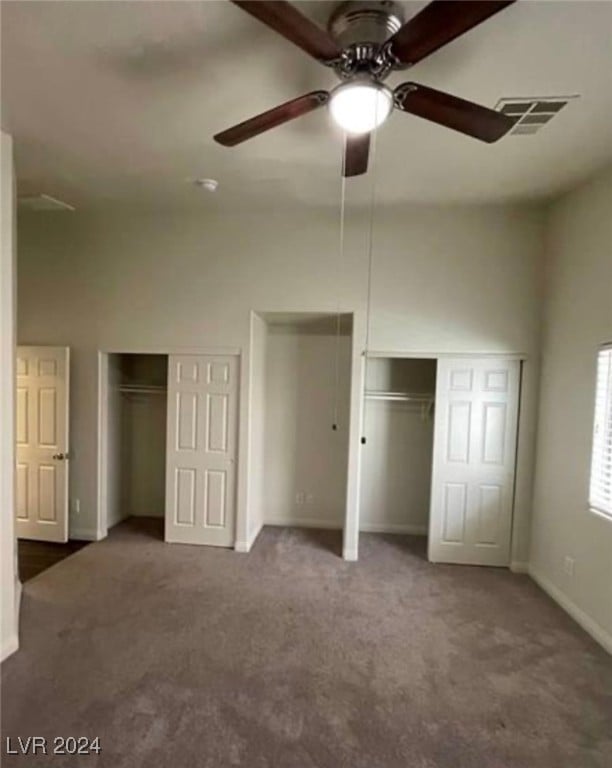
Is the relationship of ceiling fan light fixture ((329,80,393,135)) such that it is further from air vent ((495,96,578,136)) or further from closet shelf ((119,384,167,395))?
closet shelf ((119,384,167,395))

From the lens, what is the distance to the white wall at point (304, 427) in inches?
206

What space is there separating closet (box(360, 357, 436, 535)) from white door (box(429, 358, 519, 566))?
2.25ft

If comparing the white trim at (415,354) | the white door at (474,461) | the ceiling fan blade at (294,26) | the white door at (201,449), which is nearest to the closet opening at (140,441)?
the white door at (201,449)

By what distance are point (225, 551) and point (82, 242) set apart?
3454 mm

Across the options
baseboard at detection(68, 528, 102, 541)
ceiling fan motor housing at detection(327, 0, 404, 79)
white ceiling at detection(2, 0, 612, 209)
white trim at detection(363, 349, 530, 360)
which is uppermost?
white ceiling at detection(2, 0, 612, 209)

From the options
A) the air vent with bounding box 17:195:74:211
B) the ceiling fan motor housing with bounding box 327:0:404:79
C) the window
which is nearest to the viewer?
the ceiling fan motor housing with bounding box 327:0:404:79

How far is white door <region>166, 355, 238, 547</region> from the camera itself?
4.59m

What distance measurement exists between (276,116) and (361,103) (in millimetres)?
406

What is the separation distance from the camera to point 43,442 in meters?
4.73

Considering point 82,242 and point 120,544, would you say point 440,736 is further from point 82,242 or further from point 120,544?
point 82,242

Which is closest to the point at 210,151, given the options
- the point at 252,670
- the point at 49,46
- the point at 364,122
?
the point at 49,46

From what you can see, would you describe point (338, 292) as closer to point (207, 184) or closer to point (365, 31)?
point (207, 184)

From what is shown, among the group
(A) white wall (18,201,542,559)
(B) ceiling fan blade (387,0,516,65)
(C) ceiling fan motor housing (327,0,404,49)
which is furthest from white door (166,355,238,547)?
(B) ceiling fan blade (387,0,516,65)

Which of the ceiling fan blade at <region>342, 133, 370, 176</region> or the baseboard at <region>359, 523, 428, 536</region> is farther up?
the ceiling fan blade at <region>342, 133, 370, 176</region>
